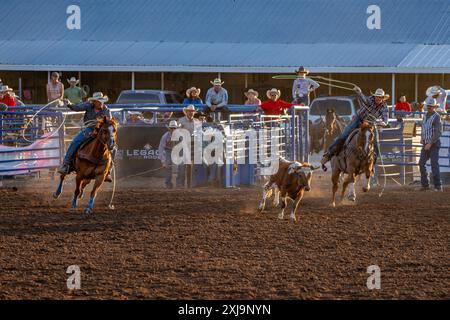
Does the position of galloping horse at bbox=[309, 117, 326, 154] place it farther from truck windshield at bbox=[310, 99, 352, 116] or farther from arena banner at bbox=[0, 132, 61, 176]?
arena banner at bbox=[0, 132, 61, 176]

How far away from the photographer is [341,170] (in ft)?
55.7

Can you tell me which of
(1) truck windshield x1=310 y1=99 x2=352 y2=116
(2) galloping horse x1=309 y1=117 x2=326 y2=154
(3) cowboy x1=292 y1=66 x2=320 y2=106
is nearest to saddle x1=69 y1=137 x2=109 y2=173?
(3) cowboy x1=292 y1=66 x2=320 y2=106

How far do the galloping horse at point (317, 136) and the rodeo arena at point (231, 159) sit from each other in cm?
4

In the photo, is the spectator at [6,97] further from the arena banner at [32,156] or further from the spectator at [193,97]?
the spectator at [193,97]

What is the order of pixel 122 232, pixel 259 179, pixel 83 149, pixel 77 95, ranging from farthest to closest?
pixel 77 95 → pixel 259 179 → pixel 83 149 → pixel 122 232

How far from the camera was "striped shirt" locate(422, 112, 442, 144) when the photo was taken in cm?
1912

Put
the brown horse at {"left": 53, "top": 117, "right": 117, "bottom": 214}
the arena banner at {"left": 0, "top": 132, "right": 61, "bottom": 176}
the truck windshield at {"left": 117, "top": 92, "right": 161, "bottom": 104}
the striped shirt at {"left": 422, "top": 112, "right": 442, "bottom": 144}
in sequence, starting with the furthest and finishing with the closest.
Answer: the truck windshield at {"left": 117, "top": 92, "right": 161, "bottom": 104}, the arena banner at {"left": 0, "top": 132, "right": 61, "bottom": 176}, the striped shirt at {"left": 422, "top": 112, "right": 442, "bottom": 144}, the brown horse at {"left": 53, "top": 117, "right": 117, "bottom": 214}

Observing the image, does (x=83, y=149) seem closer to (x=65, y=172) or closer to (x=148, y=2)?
(x=65, y=172)

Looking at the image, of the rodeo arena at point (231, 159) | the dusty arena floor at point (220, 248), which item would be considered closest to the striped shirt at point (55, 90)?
the rodeo arena at point (231, 159)

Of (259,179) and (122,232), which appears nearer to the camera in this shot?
(122,232)

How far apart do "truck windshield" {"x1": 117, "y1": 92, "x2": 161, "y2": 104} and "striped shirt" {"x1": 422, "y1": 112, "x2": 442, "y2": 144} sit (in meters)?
13.7
